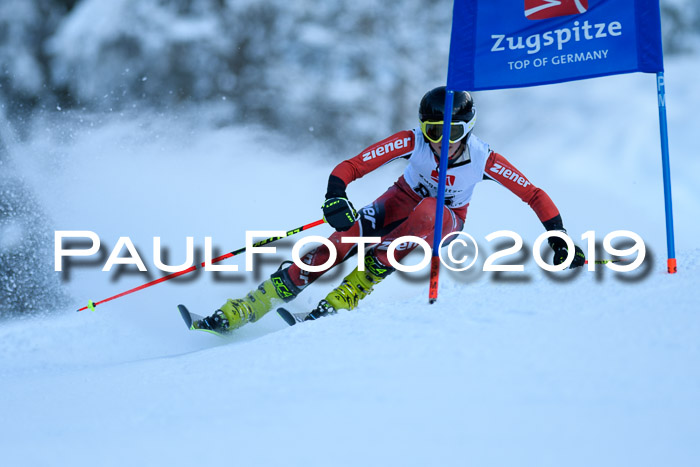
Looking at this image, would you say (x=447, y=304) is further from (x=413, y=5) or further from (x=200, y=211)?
(x=413, y=5)

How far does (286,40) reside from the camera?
10.3m

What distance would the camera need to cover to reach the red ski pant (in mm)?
3496

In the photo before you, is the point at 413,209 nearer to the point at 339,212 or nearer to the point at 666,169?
the point at 339,212

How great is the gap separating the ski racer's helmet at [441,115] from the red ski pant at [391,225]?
0.35 metres

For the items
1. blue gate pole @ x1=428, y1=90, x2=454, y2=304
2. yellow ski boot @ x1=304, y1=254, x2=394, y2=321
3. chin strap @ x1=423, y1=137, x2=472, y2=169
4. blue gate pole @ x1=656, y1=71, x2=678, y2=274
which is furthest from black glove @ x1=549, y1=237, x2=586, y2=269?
yellow ski boot @ x1=304, y1=254, x2=394, y2=321

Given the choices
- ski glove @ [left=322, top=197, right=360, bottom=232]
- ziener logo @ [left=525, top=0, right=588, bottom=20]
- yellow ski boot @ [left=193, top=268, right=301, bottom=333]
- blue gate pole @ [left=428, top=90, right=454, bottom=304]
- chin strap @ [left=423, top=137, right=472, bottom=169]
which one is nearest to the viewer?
ziener logo @ [left=525, top=0, right=588, bottom=20]

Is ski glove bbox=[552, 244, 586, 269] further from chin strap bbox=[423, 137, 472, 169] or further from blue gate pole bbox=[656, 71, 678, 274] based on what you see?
chin strap bbox=[423, 137, 472, 169]

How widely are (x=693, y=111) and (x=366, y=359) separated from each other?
8719 mm

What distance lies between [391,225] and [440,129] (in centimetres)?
70

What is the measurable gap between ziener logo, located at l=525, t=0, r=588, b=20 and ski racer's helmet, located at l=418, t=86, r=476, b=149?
559 millimetres

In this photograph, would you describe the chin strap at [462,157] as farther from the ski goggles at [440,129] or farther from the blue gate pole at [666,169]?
the blue gate pole at [666,169]

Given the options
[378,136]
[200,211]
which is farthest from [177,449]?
[378,136]

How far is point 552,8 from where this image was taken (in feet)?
9.54

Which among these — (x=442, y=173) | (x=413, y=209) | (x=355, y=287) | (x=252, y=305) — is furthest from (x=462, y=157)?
(x=252, y=305)
